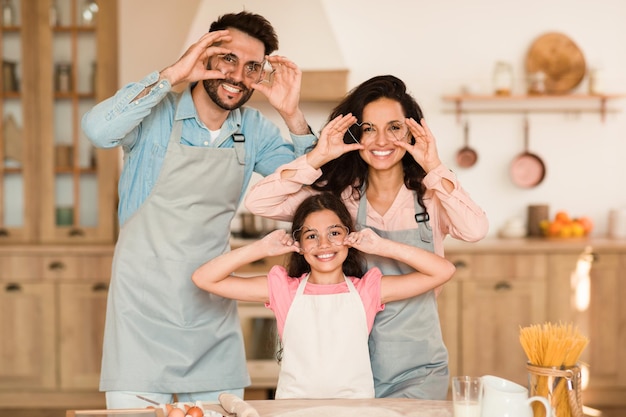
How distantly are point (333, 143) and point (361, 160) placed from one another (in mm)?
161

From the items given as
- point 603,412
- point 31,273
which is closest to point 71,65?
point 31,273

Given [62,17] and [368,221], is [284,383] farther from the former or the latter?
[62,17]

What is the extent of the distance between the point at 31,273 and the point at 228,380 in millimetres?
2473

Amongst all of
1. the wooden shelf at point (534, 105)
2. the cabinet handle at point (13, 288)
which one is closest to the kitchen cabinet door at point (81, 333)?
the cabinet handle at point (13, 288)

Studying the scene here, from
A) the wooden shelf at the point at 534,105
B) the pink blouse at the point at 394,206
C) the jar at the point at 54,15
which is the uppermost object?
the jar at the point at 54,15

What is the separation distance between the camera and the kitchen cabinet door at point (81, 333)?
14.7 feet

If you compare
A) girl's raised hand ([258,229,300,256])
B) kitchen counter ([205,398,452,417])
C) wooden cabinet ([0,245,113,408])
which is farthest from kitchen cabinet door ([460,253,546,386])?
kitchen counter ([205,398,452,417])

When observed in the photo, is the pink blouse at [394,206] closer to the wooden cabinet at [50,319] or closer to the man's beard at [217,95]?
the man's beard at [217,95]

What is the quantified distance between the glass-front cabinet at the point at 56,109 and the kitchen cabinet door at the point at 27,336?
36cm

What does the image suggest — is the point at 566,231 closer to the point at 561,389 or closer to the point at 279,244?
the point at 279,244

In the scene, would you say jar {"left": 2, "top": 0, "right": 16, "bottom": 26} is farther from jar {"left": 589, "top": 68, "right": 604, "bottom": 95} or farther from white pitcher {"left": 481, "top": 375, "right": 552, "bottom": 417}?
white pitcher {"left": 481, "top": 375, "right": 552, "bottom": 417}

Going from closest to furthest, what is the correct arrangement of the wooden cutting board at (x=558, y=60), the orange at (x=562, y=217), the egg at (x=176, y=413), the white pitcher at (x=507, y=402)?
the white pitcher at (x=507, y=402), the egg at (x=176, y=413), the orange at (x=562, y=217), the wooden cutting board at (x=558, y=60)

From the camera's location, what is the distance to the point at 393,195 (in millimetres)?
2340

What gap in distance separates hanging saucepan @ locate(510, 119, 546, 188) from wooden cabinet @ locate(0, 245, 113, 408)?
238cm
